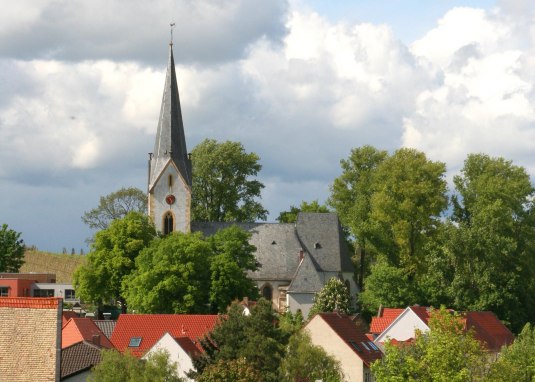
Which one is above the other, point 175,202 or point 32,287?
point 175,202

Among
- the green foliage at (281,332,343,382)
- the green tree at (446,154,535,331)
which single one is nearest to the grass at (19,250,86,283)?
the green tree at (446,154,535,331)

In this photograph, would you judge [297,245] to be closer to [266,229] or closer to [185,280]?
[266,229]

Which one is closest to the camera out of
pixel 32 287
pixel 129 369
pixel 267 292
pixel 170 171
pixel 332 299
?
pixel 129 369

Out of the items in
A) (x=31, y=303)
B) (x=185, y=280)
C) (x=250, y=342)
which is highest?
(x=185, y=280)

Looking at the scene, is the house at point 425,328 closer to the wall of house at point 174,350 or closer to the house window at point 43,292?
the wall of house at point 174,350

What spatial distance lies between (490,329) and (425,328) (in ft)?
27.5

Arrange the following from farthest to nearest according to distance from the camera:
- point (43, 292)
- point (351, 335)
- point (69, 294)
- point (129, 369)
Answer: point (69, 294) < point (43, 292) < point (351, 335) < point (129, 369)

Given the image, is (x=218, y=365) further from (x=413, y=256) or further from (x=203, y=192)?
(x=203, y=192)

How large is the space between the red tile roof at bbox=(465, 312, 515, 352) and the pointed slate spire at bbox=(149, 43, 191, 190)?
106ft

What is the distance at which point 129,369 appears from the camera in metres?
49.9

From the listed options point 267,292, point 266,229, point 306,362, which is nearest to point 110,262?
point 267,292

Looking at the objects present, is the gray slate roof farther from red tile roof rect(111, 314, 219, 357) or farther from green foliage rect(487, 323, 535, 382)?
green foliage rect(487, 323, 535, 382)

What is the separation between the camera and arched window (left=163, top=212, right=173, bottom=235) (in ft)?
334

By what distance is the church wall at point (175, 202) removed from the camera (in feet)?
334
